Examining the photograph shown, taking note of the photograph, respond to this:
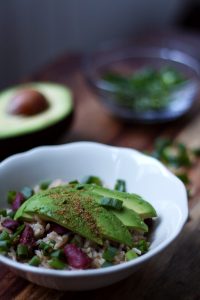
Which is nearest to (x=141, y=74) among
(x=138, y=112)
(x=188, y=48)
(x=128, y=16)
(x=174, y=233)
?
(x=138, y=112)

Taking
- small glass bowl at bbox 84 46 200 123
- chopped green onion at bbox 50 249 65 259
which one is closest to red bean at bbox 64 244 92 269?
chopped green onion at bbox 50 249 65 259

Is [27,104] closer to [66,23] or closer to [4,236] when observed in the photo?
[4,236]

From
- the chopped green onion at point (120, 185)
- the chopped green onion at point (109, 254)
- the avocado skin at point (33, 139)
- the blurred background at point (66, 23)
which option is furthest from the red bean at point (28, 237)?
the blurred background at point (66, 23)

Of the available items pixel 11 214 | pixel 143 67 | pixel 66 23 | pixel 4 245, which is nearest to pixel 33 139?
pixel 11 214

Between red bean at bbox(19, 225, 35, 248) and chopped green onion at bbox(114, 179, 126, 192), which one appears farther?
chopped green onion at bbox(114, 179, 126, 192)

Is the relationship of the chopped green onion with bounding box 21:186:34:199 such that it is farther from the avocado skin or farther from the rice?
the avocado skin
